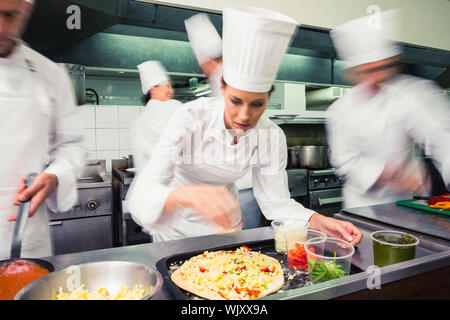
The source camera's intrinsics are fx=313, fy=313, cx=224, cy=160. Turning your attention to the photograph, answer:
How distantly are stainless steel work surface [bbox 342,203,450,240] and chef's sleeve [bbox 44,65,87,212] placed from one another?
1.45 m

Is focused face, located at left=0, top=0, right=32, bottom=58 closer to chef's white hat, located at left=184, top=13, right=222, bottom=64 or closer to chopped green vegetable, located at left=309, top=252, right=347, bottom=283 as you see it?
chef's white hat, located at left=184, top=13, right=222, bottom=64

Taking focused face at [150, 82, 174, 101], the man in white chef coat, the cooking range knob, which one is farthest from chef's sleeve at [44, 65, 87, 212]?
the cooking range knob

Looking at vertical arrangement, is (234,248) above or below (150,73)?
below

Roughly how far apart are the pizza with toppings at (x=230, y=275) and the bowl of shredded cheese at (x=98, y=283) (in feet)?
0.58

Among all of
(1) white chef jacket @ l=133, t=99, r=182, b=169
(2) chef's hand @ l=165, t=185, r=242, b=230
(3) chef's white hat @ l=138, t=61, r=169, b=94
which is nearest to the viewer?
(2) chef's hand @ l=165, t=185, r=242, b=230

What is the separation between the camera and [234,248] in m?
1.25

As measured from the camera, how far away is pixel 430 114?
208cm

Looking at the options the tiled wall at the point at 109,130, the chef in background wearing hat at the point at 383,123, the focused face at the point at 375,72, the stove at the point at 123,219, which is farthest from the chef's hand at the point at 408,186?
the tiled wall at the point at 109,130

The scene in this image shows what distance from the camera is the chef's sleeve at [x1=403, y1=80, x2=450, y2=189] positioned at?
6.61 ft

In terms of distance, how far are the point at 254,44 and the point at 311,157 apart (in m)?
3.10

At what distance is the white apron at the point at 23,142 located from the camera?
1.25 m

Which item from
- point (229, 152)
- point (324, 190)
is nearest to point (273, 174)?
point (229, 152)

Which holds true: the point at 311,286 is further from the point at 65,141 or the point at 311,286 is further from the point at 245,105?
the point at 65,141

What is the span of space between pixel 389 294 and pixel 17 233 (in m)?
1.13
